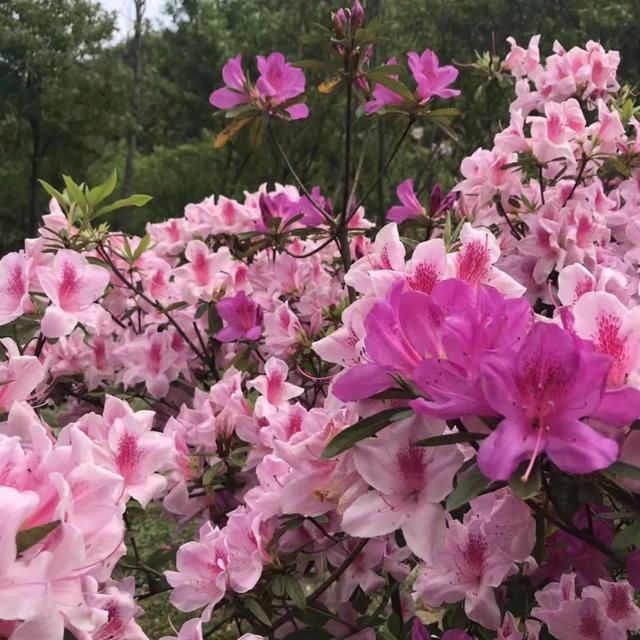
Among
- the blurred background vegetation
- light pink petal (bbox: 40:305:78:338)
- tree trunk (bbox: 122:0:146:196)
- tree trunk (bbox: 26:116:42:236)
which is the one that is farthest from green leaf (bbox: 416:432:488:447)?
tree trunk (bbox: 26:116:42:236)

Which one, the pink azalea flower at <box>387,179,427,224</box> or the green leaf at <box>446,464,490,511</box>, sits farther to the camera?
the pink azalea flower at <box>387,179,427,224</box>

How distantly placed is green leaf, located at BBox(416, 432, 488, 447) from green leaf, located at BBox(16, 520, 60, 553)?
0.29 m

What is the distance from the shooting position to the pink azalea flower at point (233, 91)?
1.83 metres

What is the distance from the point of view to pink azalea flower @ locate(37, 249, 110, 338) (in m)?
1.22

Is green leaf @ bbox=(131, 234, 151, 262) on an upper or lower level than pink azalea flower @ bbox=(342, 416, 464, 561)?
lower

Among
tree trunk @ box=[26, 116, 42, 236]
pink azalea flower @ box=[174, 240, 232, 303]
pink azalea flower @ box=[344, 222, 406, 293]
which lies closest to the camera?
pink azalea flower @ box=[344, 222, 406, 293]

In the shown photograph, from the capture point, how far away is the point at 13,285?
1233 millimetres

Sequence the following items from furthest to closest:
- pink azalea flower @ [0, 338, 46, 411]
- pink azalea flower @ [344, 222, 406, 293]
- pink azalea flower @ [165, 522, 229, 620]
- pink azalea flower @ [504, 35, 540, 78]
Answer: pink azalea flower @ [504, 35, 540, 78], pink azalea flower @ [165, 522, 229, 620], pink azalea flower @ [0, 338, 46, 411], pink azalea flower @ [344, 222, 406, 293]

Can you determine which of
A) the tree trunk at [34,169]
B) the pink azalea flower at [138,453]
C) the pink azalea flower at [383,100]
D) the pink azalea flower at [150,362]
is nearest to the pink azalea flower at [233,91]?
the pink azalea flower at [383,100]

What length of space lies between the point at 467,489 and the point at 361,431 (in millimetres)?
112

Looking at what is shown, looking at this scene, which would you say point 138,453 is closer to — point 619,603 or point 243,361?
point 619,603

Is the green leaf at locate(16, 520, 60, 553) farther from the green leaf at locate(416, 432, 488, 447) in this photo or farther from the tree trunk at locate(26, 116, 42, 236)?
the tree trunk at locate(26, 116, 42, 236)

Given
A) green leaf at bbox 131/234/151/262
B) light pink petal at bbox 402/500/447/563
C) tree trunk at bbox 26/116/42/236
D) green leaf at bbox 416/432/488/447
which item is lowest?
tree trunk at bbox 26/116/42/236

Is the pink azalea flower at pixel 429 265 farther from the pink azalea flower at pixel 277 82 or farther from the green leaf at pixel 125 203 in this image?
the pink azalea flower at pixel 277 82
